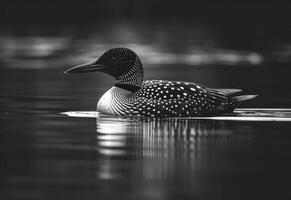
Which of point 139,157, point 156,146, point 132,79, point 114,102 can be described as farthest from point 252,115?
point 139,157

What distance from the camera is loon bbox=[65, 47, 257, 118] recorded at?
44.7 ft

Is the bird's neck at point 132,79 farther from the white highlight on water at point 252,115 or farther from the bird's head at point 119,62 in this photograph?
the white highlight on water at point 252,115

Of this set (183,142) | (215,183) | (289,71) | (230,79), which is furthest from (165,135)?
(289,71)

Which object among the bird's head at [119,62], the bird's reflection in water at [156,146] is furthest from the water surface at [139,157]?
the bird's head at [119,62]

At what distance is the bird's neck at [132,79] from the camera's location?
13992 millimetres

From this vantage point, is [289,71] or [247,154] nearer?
[247,154]

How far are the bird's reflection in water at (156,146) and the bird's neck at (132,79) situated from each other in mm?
799

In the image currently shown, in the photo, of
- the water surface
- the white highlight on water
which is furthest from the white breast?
the water surface

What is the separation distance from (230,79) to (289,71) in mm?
3972

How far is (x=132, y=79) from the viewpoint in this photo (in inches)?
554

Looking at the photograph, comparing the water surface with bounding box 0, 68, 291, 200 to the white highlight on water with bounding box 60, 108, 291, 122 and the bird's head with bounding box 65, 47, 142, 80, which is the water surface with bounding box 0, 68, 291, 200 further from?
the bird's head with bounding box 65, 47, 142, 80

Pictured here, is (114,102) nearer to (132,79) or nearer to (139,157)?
(132,79)

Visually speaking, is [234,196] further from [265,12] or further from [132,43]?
[265,12]

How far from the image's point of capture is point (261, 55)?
125 ft
